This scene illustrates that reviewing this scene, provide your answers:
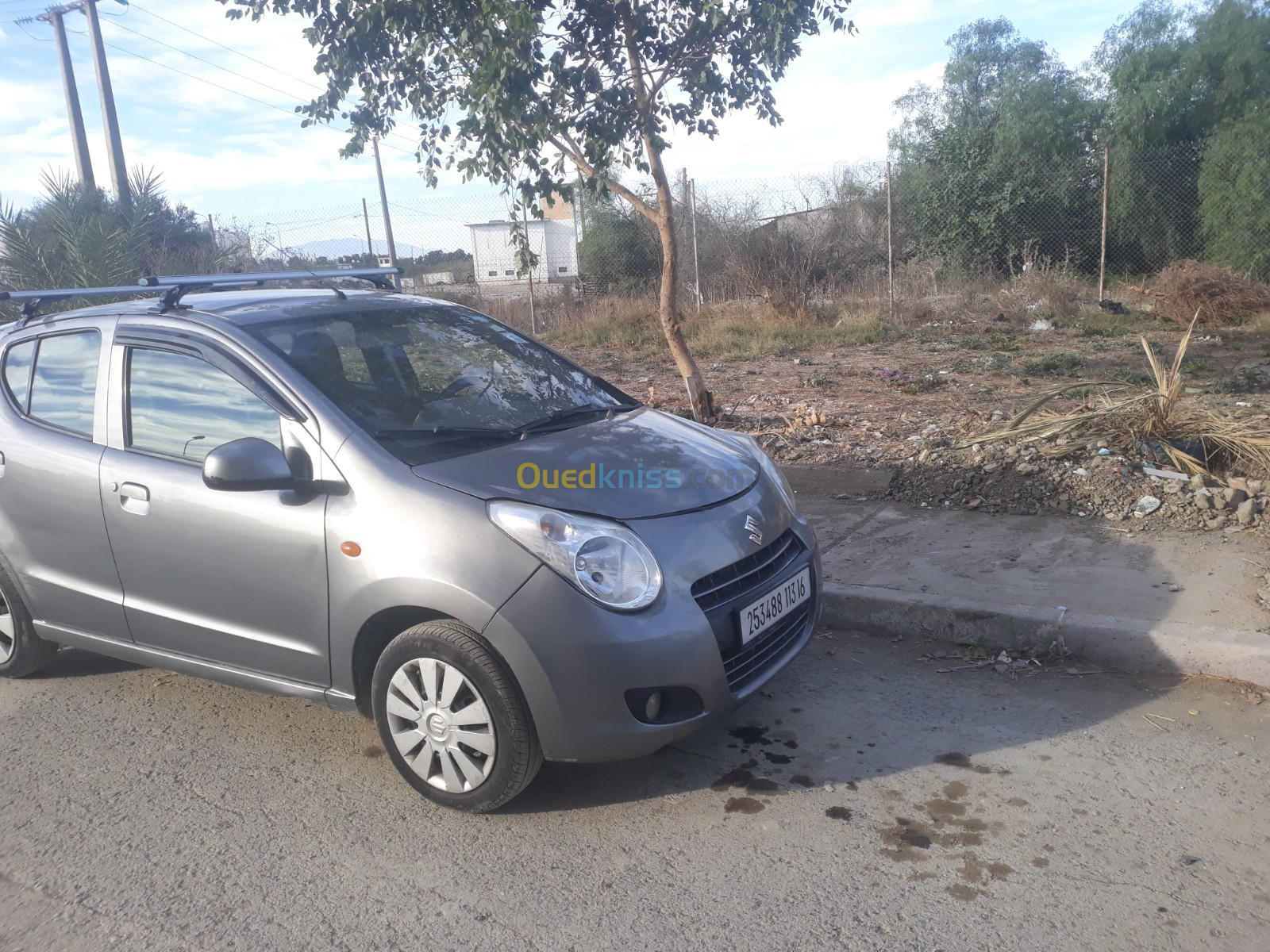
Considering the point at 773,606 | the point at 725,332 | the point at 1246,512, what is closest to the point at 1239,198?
the point at 725,332

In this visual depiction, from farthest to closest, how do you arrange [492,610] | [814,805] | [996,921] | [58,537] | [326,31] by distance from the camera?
1. [326,31]
2. [58,537]
3. [814,805]
4. [492,610]
5. [996,921]

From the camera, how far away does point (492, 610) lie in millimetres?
2900

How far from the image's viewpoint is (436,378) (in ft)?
12.6

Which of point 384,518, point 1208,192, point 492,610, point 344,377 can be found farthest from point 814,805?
point 1208,192

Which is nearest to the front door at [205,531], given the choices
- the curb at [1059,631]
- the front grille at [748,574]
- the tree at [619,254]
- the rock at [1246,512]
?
the front grille at [748,574]

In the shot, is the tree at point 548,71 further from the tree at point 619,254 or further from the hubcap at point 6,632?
the tree at point 619,254

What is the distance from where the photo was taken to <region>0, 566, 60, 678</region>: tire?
165 inches

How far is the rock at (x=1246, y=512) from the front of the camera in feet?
16.5

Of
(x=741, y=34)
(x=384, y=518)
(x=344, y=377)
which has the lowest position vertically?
(x=384, y=518)

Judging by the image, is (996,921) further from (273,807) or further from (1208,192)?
(1208,192)

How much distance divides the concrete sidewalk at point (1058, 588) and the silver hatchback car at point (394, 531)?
37.7 inches

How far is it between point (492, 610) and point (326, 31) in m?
5.58

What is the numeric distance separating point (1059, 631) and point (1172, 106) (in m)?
18.5

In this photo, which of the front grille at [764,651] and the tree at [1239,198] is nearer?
the front grille at [764,651]
